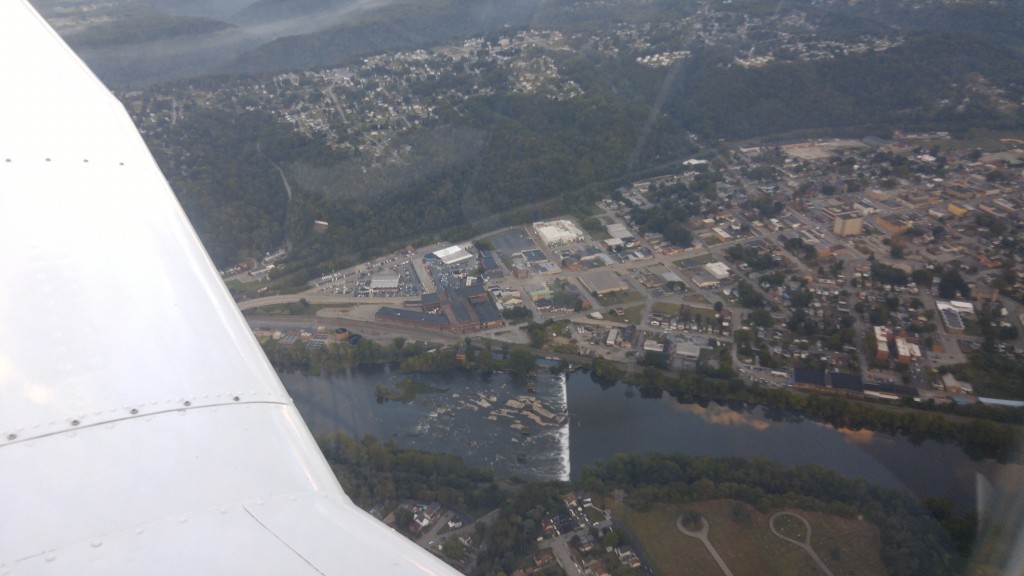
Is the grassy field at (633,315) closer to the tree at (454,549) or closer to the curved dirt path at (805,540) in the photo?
the curved dirt path at (805,540)

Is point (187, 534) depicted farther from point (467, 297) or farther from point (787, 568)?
point (467, 297)

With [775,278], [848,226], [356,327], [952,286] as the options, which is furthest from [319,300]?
[952,286]

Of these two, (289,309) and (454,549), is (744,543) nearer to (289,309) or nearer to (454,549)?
(454,549)

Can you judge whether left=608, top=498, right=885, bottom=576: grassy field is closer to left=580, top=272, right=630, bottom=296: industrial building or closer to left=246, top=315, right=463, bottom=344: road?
left=246, top=315, right=463, bottom=344: road

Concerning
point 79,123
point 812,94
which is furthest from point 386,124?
point 79,123

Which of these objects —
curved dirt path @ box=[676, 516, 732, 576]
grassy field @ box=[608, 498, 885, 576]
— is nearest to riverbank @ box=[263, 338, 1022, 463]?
grassy field @ box=[608, 498, 885, 576]

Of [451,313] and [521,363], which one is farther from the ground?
[451,313]
